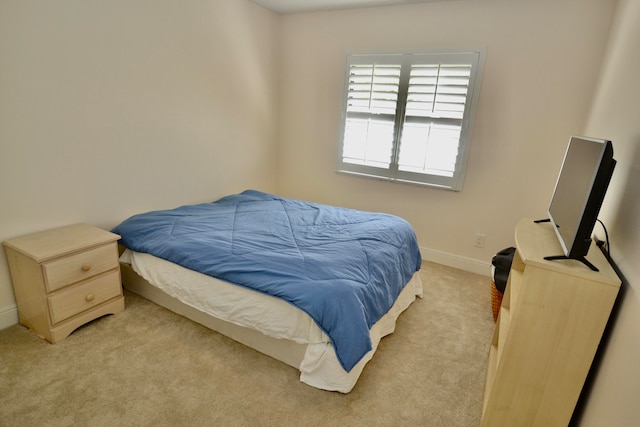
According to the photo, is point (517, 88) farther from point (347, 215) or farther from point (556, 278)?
point (556, 278)

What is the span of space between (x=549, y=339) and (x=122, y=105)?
2992 mm

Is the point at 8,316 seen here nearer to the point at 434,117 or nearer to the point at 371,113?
the point at 371,113

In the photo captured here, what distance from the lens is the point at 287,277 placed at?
5.83ft

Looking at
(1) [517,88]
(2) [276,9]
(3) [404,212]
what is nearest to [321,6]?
(2) [276,9]

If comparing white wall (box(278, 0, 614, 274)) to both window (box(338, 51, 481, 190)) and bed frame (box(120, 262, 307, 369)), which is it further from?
bed frame (box(120, 262, 307, 369))

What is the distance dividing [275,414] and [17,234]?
6.30 ft

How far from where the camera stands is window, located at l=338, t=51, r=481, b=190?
3033 millimetres

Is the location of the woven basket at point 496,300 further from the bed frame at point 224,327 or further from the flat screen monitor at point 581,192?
the bed frame at point 224,327

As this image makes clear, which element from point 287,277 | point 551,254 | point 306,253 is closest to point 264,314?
point 287,277

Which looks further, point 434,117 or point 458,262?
point 458,262

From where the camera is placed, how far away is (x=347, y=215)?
286cm

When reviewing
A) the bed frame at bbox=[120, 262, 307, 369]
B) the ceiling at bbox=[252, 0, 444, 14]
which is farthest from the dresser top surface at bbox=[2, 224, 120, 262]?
the ceiling at bbox=[252, 0, 444, 14]

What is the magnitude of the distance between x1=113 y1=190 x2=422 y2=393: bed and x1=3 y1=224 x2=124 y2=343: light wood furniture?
20 centimetres

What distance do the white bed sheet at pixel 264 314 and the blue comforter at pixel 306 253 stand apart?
0.07m
